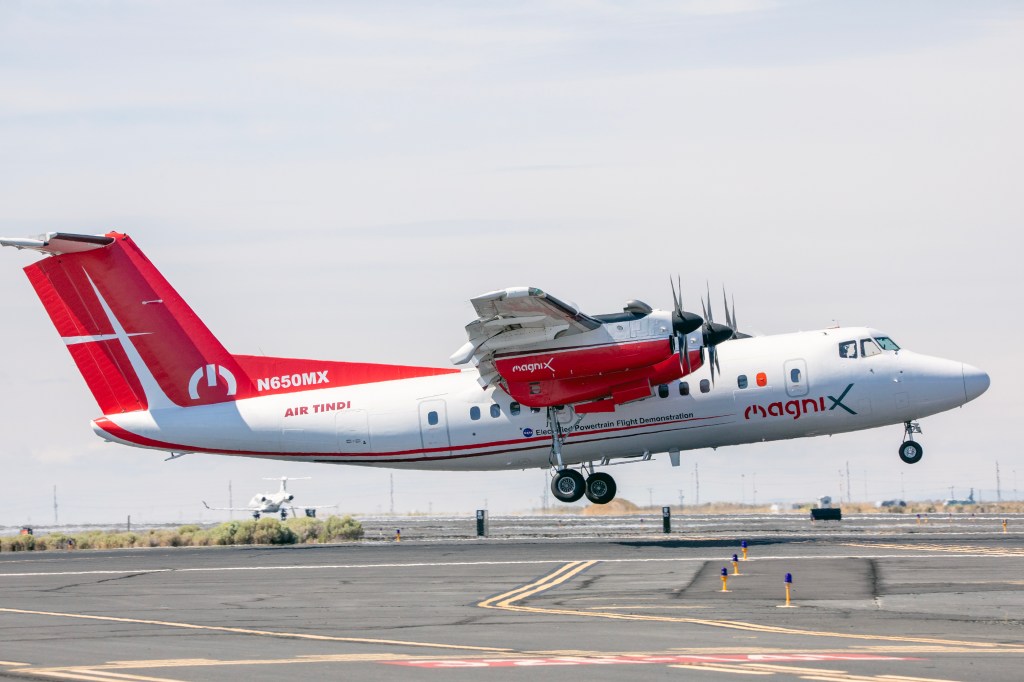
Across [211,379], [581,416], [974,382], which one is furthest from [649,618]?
[211,379]

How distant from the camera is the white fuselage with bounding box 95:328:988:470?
36.5 m

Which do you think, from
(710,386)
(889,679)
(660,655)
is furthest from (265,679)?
(710,386)

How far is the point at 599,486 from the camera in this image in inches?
1515

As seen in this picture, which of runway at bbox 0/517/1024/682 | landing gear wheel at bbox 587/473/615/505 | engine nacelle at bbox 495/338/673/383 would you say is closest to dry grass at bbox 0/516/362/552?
runway at bbox 0/517/1024/682

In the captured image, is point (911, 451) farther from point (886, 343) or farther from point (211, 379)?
point (211, 379)

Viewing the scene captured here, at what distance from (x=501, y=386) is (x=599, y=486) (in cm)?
440

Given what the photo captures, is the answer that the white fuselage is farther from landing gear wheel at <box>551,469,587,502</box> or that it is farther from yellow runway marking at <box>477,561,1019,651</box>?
A: yellow runway marking at <box>477,561,1019,651</box>

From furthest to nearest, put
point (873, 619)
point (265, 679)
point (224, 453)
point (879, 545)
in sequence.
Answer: point (224, 453)
point (879, 545)
point (873, 619)
point (265, 679)

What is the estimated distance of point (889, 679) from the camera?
13.5 meters

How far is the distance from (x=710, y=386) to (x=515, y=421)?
5884 millimetres

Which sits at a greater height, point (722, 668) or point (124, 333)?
point (124, 333)

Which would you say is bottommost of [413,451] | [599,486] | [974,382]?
[599,486]

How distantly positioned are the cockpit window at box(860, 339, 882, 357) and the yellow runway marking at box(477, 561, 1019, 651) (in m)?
13.0

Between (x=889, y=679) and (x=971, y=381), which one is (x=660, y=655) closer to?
(x=889, y=679)
